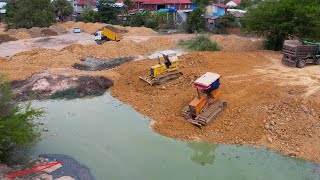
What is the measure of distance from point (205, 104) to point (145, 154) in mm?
3334

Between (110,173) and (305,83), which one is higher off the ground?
(305,83)

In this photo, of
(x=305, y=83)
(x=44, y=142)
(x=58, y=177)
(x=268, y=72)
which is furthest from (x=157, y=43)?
(x=58, y=177)

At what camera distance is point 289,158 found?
11.0 m

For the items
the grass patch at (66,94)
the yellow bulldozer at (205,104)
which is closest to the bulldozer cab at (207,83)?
the yellow bulldozer at (205,104)

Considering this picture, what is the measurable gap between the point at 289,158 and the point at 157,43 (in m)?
19.7

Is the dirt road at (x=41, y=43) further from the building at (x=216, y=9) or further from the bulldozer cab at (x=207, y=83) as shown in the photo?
the bulldozer cab at (x=207, y=83)

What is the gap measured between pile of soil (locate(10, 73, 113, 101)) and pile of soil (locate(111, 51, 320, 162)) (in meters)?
1.01

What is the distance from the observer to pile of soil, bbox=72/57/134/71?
22.1 m

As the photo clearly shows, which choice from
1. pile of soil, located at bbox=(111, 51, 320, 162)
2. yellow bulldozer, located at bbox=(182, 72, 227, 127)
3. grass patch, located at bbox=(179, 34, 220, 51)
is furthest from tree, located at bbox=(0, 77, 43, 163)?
grass patch, located at bbox=(179, 34, 220, 51)

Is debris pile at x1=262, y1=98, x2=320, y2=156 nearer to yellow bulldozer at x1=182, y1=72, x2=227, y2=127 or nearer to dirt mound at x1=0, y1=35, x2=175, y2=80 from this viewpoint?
yellow bulldozer at x1=182, y1=72, x2=227, y2=127

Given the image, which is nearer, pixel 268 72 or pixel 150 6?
pixel 268 72

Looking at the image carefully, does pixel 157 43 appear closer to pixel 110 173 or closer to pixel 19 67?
pixel 19 67

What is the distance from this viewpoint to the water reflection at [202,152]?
11.3 m

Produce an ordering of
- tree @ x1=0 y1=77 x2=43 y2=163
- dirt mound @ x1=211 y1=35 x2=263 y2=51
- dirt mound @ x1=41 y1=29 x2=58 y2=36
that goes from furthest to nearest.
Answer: dirt mound @ x1=41 y1=29 x2=58 y2=36, dirt mound @ x1=211 y1=35 x2=263 y2=51, tree @ x1=0 y1=77 x2=43 y2=163
